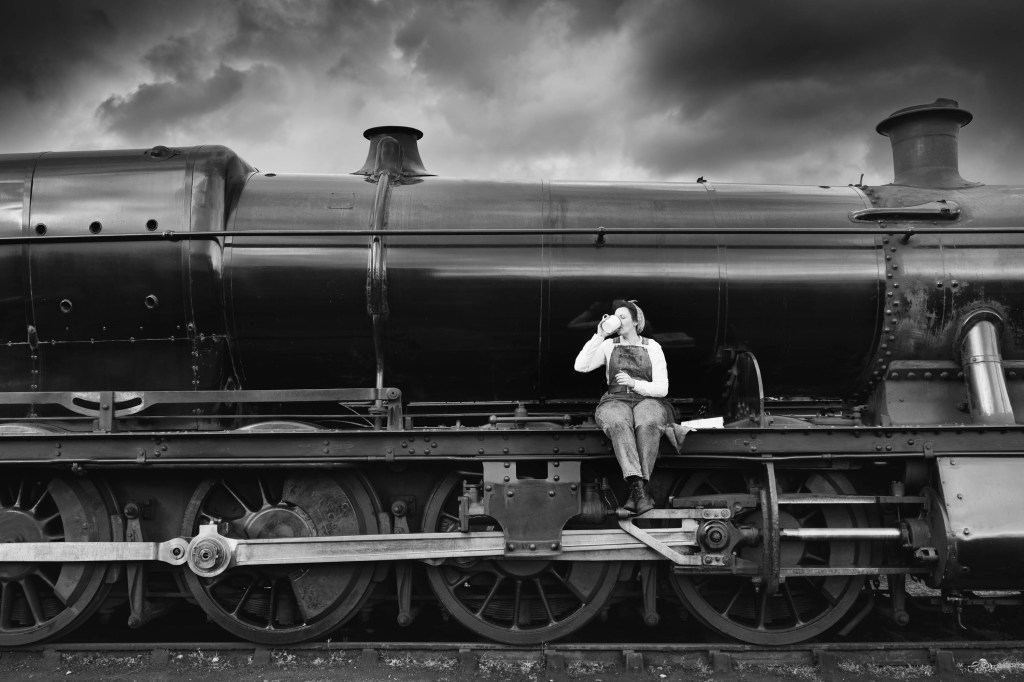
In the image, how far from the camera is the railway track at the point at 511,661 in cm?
489

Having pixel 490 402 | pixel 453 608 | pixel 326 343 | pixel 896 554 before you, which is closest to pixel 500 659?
pixel 453 608

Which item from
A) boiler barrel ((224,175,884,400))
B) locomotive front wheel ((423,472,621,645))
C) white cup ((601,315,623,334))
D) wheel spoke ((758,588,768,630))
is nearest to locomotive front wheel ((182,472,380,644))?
locomotive front wheel ((423,472,621,645))

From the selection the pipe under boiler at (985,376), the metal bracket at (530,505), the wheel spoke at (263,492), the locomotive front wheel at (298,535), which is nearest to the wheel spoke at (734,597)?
the metal bracket at (530,505)

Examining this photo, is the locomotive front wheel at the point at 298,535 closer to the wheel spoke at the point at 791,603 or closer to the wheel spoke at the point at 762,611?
the wheel spoke at the point at 762,611

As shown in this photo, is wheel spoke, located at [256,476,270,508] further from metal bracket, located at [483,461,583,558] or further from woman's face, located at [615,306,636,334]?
woman's face, located at [615,306,636,334]

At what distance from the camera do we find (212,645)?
509 centimetres

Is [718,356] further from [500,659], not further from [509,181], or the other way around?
[500,659]

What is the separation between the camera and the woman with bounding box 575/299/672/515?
468 centimetres

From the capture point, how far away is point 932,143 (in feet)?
19.4

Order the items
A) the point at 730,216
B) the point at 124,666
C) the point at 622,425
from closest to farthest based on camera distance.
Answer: the point at 622,425, the point at 124,666, the point at 730,216

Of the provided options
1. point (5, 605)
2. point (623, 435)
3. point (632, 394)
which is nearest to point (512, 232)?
point (632, 394)

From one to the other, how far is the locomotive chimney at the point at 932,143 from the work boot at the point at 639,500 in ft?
10.8

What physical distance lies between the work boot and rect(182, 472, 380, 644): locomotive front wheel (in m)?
1.71

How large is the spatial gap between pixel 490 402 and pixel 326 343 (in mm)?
1217
